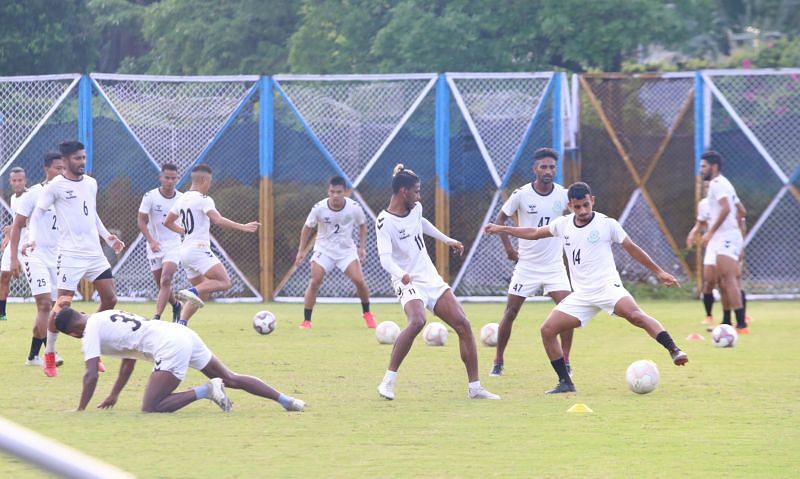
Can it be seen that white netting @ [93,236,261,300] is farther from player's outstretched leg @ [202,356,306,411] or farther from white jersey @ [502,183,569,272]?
player's outstretched leg @ [202,356,306,411]

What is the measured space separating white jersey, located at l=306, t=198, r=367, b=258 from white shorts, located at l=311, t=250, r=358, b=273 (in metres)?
0.04

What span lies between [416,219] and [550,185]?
1880mm

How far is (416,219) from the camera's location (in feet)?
35.6

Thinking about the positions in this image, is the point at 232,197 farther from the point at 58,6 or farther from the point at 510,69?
the point at 58,6

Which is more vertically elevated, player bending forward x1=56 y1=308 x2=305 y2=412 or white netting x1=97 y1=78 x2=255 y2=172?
white netting x1=97 y1=78 x2=255 y2=172

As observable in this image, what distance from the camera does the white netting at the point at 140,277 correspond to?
881 inches

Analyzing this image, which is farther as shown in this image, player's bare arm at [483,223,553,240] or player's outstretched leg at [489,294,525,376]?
player's outstretched leg at [489,294,525,376]

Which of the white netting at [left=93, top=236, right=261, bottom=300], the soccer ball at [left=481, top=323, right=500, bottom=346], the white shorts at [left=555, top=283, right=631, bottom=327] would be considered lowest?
the white netting at [left=93, top=236, right=261, bottom=300]

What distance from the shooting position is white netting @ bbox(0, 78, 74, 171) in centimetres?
2245

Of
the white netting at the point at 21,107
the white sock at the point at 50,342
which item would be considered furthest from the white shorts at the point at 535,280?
the white netting at the point at 21,107

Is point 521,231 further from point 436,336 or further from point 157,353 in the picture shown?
point 436,336

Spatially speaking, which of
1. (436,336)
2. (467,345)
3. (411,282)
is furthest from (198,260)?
(467,345)

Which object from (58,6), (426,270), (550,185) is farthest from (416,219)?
(58,6)

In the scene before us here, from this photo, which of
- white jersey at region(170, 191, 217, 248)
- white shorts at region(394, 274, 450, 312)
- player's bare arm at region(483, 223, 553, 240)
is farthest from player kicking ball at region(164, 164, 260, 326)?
white shorts at region(394, 274, 450, 312)
